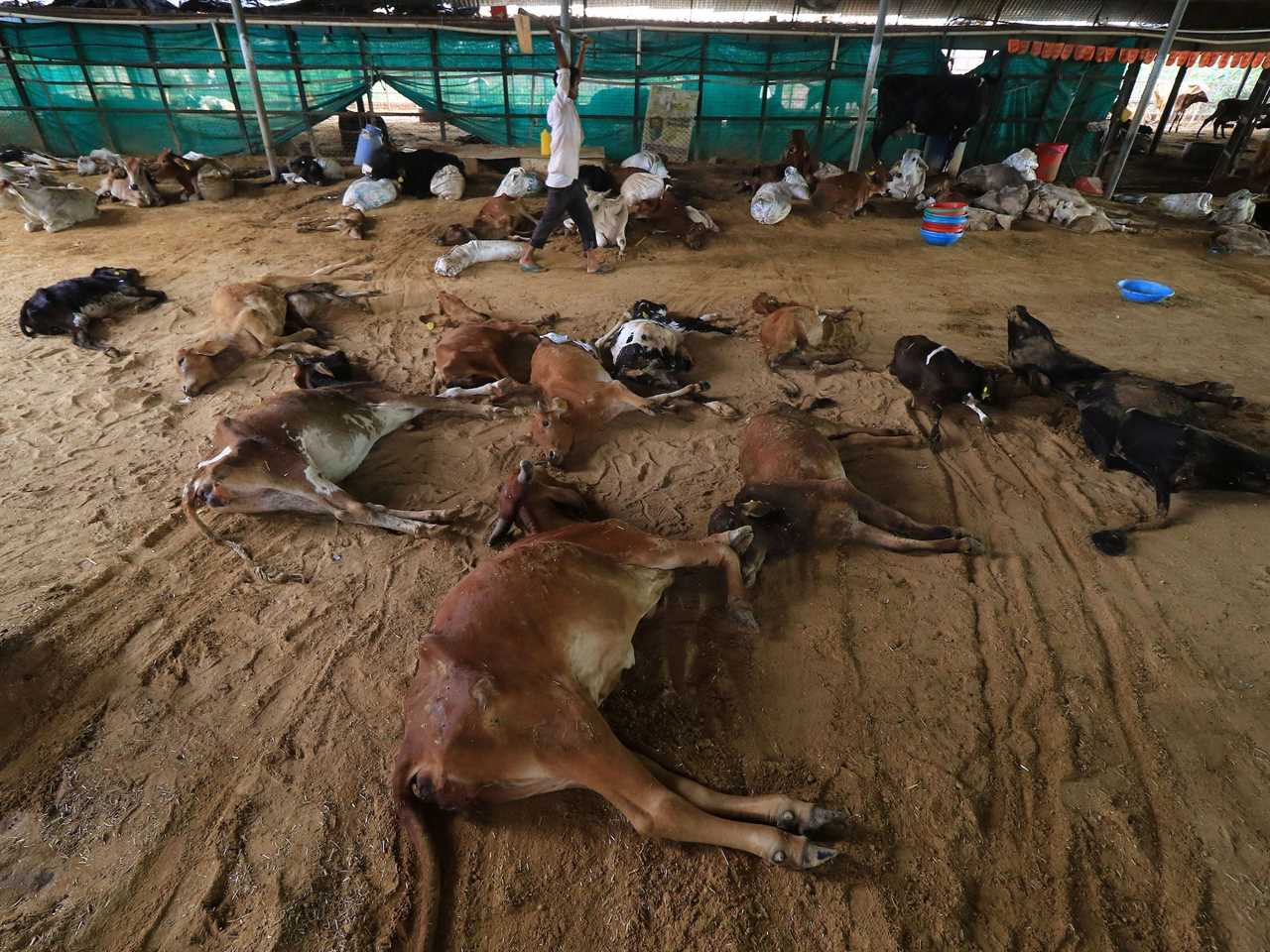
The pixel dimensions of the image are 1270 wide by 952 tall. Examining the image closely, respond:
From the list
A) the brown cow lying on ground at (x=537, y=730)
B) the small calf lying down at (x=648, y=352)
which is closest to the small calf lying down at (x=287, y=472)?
the brown cow lying on ground at (x=537, y=730)

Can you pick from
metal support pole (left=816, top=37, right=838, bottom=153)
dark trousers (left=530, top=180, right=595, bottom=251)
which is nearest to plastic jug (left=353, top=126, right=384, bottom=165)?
dark trousers (left=530, top=180, right=595, bottom=251)

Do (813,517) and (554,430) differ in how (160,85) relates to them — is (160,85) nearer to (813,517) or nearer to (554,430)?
(554,430)

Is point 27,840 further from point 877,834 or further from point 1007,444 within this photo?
A: point 1007,444

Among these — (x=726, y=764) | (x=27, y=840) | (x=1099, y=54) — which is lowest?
(x=27, y=840)

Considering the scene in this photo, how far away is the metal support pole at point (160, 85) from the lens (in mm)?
11938

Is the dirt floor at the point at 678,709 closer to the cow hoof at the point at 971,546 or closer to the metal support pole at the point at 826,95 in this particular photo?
the cow hoof at the point at 971,546

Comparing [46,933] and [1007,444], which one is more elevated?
[1007,444]

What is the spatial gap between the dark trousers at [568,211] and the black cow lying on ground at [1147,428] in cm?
511

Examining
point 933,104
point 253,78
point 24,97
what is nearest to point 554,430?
point 933,104

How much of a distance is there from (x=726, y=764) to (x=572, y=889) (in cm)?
73

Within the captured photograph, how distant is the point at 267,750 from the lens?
8.55 ft

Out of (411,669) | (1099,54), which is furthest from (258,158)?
(1099,54)

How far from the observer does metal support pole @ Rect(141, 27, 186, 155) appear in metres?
11.9

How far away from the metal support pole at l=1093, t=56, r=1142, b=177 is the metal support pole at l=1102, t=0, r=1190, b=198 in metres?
0.67
